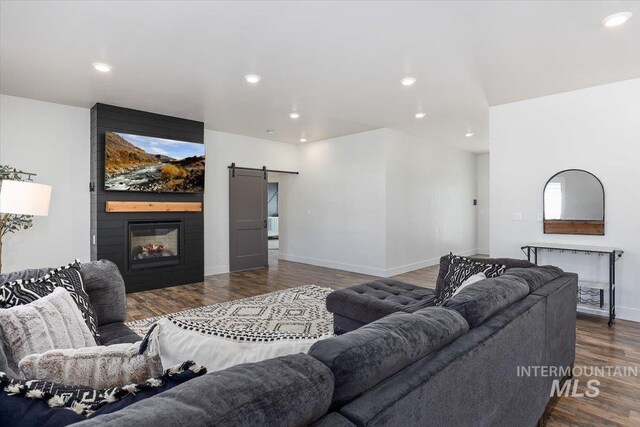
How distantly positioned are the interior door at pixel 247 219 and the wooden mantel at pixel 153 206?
1.05 metres

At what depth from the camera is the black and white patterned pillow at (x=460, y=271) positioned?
2.51 m

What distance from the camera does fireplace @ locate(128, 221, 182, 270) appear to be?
5.21m

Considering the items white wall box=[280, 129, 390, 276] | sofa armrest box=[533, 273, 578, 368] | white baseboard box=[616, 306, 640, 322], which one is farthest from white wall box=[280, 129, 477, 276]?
sofa armrest box=[533, 273, 578, 368]

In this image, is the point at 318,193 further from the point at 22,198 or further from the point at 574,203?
the point at 22,198

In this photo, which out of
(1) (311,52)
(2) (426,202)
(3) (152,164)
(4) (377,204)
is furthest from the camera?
(2) (426,202)

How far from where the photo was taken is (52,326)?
5.08 feet

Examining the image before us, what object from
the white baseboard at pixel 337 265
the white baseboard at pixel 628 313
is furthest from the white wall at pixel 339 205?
the white baseboard at pixel 628 313

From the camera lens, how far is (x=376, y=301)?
2740mm

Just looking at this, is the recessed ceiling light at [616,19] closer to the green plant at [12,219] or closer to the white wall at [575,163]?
the white wall at [575,163]

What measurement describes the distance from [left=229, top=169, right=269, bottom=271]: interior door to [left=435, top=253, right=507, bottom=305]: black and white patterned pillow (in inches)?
189

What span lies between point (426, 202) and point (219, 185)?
4139 millimetres

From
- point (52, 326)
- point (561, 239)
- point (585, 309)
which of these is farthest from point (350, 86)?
point (585, 309)

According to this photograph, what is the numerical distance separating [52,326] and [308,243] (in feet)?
20.4

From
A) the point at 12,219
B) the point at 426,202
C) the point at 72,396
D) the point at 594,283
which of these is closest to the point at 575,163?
the point at 594,283
